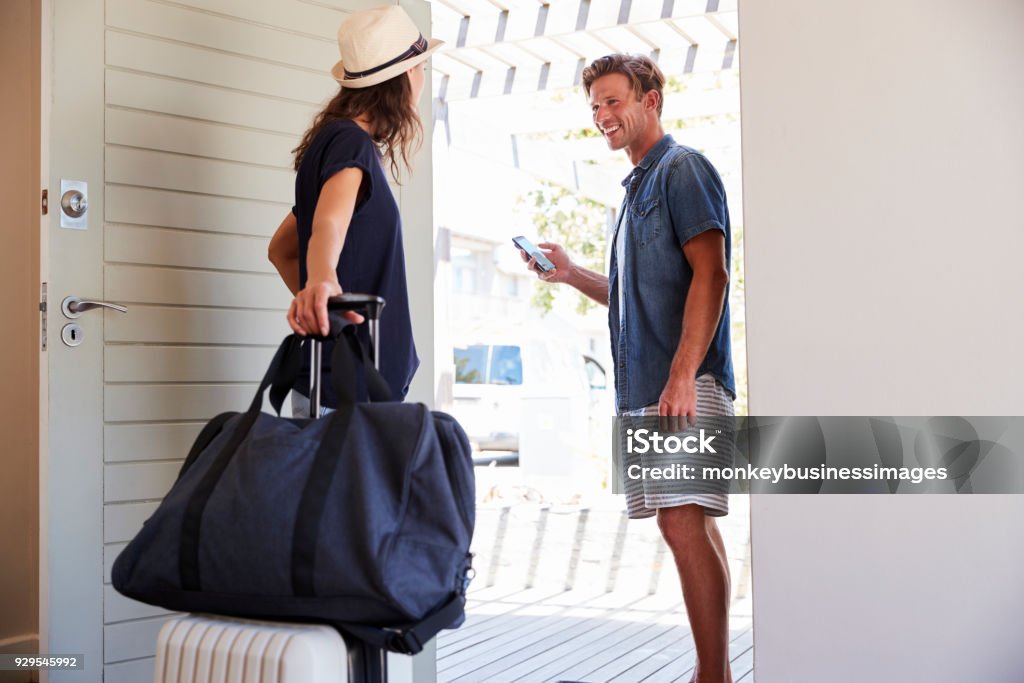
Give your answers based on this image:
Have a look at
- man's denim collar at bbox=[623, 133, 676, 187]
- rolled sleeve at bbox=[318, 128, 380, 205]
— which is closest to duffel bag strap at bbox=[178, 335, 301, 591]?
rolled sleeve at bbox=[318, 128, 380, 205]

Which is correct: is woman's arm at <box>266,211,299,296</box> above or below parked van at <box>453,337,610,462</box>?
above

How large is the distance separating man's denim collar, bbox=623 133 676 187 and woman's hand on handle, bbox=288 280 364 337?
1.31m

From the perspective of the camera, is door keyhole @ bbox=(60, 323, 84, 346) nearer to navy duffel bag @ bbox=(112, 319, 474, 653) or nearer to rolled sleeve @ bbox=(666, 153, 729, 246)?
navy duffel bag @ bbox=(112, 319, 474, 653)

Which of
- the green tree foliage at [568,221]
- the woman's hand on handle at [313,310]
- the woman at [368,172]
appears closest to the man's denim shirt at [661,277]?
the woman at [368,172]

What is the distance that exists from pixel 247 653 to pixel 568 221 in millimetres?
9556

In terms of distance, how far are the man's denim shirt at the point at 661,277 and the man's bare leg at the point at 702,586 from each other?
13.0 inches

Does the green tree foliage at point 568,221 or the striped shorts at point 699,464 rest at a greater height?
the green tree foliage at point 568,221

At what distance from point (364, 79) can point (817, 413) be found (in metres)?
1.30

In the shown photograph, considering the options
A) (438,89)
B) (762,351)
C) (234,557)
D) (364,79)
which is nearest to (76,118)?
(364,79)

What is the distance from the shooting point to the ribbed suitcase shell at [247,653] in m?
1.45

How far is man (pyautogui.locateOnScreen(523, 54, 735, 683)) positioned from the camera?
8.16ft

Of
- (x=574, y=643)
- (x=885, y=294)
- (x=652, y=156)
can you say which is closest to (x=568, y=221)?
(x=574, y=643)

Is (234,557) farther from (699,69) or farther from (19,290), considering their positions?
(699,69)

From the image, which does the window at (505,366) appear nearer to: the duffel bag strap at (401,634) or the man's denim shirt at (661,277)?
→ the man's denim shirt at (661,277)
